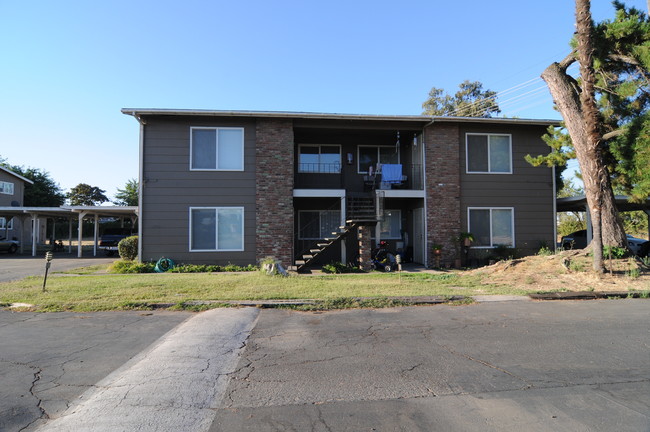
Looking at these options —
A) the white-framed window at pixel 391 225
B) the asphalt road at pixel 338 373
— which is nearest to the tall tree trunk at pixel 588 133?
the asphalt road at pixel 338 373

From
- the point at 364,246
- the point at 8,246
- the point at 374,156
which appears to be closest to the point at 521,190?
the point at 374,156

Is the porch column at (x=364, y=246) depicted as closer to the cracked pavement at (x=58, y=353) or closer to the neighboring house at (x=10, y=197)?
the cracked pavement at (x=58, y=353)

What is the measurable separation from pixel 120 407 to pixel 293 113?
1168cm

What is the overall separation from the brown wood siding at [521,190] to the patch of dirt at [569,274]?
372 centimetres

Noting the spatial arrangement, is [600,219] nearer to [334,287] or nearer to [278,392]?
[334,287]

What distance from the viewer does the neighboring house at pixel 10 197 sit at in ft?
102

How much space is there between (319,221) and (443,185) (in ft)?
18.2

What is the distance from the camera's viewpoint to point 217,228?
13.8 meters

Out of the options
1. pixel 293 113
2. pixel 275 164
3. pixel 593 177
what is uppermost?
pixel 293 113

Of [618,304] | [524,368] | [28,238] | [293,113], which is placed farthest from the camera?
[28,238]

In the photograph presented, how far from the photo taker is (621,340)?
5105mm

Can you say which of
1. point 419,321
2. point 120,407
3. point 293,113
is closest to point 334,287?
point 419,321

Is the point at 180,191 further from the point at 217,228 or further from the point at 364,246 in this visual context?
the point at 364,246

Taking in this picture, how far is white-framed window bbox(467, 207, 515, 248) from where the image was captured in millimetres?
14852
